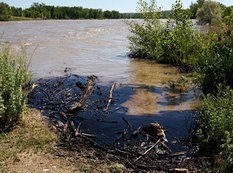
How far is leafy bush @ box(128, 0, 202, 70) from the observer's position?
38.9 ft

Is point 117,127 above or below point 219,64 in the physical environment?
below

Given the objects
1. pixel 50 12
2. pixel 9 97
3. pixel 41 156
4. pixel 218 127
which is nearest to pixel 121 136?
pixel 41 156

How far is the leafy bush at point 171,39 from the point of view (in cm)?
1187

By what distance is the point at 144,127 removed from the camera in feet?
19.2

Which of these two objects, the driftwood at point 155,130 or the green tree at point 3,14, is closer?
the driftwood at point 155,130

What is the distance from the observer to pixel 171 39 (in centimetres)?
1366

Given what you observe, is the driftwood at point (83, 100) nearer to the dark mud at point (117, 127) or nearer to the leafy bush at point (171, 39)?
the dark mud at point (117, 127)

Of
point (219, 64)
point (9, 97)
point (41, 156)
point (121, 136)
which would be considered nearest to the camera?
point (41, 156)

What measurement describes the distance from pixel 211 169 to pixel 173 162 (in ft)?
2.11

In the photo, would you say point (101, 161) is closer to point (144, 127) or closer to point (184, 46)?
point (144, 127)

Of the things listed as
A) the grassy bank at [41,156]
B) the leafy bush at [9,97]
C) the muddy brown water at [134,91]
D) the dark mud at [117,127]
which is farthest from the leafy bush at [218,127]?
the leafy bush at [9,97]

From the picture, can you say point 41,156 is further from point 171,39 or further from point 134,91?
point 171,39

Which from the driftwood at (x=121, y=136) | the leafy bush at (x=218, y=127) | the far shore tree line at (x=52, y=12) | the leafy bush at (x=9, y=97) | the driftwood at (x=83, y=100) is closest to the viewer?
the leafy bush at (x=218, y=127)

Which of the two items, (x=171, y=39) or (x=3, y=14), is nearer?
(x=171, y=39)
